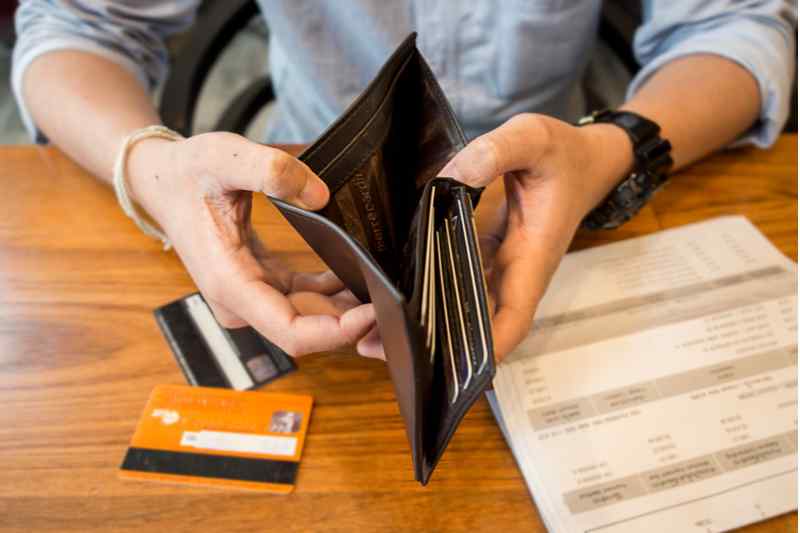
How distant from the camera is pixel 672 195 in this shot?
24.2 inches

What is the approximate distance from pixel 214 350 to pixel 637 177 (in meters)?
0.43

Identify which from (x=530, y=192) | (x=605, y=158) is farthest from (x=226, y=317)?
(x=605, y=158)

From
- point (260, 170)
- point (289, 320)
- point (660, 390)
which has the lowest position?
point (660, 390)

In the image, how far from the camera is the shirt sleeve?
65cm

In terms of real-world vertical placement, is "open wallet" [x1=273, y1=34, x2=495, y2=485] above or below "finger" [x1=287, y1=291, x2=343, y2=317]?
above

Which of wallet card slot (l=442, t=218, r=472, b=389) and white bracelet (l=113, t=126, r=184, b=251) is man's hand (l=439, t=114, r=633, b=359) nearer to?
wallet card slot (l=442, t=218, r=472, b=389)

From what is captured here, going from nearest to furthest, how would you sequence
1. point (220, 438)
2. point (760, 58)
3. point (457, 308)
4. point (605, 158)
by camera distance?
1. point (457, 308)
2. point (220, 438)
3. point (605, 158)
4. point (760, 58)

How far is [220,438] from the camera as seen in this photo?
16.7 inches

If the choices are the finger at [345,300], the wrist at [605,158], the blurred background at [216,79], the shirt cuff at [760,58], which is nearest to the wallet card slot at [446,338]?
the finger at [345,300]

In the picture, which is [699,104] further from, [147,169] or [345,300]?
[147,169]

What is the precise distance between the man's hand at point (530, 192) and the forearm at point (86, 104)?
0.37 metres

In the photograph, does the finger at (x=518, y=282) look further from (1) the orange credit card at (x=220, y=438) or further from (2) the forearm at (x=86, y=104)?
(2) the forearm at (x=86, y=104)

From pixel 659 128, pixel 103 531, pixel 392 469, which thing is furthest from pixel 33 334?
pixel 659 128

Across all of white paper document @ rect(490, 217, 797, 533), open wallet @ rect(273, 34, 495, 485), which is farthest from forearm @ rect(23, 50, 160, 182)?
white paper document @ rect(490, 217, 797, 533)
